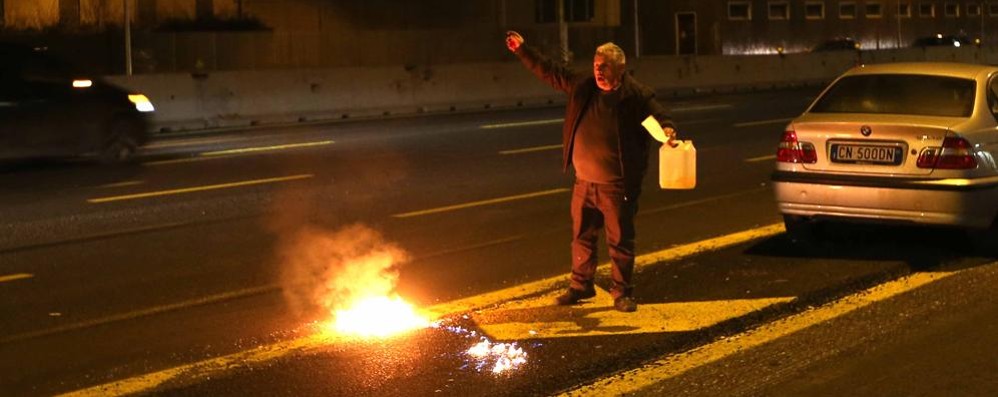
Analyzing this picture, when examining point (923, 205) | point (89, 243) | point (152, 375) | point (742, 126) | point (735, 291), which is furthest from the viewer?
point (742, 126)

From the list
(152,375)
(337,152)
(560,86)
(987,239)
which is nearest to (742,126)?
(337,152)

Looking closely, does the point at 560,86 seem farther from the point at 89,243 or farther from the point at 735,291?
the point at 89,243

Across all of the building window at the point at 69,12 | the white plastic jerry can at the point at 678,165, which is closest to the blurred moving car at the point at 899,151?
the white plastic jerry can at the point at 678,165

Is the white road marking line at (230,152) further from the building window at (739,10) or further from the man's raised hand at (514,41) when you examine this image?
the building window at (739,10)

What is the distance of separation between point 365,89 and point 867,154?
18.3 meters

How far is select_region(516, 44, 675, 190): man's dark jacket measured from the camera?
756 centimetres

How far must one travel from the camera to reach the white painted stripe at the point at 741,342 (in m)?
6.40

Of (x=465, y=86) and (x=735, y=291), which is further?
(x=465, y=86)

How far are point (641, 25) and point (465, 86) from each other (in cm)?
2807

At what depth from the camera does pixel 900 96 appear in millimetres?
9898

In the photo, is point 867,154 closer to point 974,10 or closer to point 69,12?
point 69,12

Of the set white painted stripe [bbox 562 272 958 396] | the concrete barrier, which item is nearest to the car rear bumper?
white painted stripe [bbox 562 272 958 396]

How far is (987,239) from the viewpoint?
951cm

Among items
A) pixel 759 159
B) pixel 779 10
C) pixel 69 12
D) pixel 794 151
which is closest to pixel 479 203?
pixel 794 151
